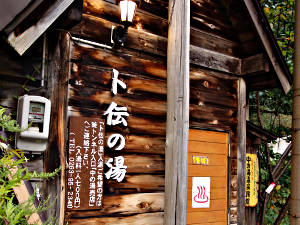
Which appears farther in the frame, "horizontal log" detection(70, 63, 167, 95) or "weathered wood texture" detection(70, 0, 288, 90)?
"weathered wood texture" detection(70, 0, 288, 90)

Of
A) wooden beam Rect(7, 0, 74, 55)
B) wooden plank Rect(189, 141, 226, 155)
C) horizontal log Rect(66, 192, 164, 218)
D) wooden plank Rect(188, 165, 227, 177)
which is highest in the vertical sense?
wooden beam Rect(7, 0, 74, 55)

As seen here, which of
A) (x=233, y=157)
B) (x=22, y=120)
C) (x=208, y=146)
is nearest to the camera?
(x=22, y=120)

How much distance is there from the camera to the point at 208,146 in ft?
17.1

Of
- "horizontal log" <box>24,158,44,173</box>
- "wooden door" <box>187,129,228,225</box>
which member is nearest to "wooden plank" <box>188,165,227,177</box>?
"wooden door" <box>187,129,228,225</box>

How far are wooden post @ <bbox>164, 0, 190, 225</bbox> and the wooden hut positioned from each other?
13 millimetres

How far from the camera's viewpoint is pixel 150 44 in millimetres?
4551

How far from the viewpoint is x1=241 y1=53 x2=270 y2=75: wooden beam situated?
5.36 metres

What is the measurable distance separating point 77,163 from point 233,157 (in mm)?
2979

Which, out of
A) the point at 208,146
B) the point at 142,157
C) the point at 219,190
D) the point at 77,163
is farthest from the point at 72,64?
the point at 219,190

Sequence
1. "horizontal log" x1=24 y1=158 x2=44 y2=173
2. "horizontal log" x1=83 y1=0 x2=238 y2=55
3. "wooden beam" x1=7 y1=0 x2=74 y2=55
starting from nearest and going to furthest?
"wooden beam" x1=7 y1=0 x2=74 y2=55 < "horizontal log" x1=24 y1=158 x2=44 y2=173 < "horizontal log" x1=83 y1=0 x2=238 y2=55

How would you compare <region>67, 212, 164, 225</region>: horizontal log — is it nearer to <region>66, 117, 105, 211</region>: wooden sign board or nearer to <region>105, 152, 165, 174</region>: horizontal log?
<region>66, 117, 105, 211</region>: wooden sign board

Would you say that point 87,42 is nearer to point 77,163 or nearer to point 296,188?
point 77,163

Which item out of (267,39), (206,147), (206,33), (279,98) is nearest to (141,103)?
(206,147)

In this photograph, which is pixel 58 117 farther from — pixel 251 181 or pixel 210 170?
pixel 251 181
